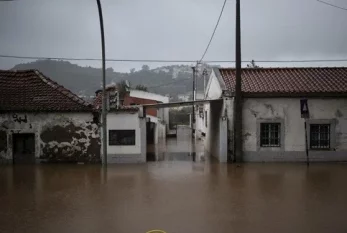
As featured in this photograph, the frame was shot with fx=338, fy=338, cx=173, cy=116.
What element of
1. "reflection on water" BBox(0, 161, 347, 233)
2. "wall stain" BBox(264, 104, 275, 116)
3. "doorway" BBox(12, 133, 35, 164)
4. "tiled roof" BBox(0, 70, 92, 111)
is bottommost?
"reflection on water" BBox(0, 161, 347, 233)

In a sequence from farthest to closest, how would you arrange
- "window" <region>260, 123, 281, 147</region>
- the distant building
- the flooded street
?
"window" <region>260, 123, 281, 147</region> < the distant building < the flooded street

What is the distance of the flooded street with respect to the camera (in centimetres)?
748

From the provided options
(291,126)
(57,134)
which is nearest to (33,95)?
(57,134)

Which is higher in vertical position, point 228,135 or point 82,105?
point 82,105

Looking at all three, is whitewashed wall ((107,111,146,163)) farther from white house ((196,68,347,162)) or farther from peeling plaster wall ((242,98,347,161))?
peeling plaster wall ((242,98,347,161))

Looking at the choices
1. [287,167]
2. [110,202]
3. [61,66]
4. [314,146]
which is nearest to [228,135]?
[287,167]

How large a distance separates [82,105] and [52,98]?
1793 millimetres

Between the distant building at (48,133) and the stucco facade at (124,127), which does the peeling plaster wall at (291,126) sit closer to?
the stucco facade at (124,127)

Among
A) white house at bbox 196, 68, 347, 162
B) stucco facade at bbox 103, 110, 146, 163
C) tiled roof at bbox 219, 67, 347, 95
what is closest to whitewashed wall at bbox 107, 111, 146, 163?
stucco facade at bbox 103, 110, 146, 163

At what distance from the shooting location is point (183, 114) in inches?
2153

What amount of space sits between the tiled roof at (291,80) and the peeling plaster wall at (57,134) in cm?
745

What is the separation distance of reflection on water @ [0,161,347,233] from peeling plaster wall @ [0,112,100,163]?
4.64 feet

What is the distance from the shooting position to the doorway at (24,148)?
1673 cm

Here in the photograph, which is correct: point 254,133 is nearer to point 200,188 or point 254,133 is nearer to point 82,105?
point 200,188
